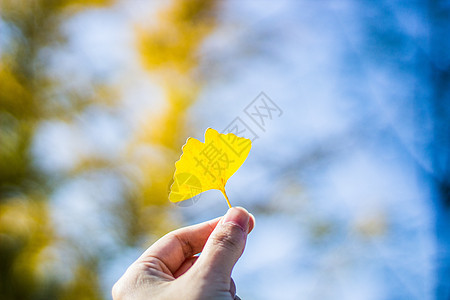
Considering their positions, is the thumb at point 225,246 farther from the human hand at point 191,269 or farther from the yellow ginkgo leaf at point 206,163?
the yellow ginkgo leaf at point 206,163

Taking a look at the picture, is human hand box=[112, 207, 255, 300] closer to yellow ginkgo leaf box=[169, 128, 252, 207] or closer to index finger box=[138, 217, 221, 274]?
index finger box=[138, 217, 221, 274]

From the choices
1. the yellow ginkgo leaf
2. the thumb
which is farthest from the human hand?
the yellow ginkgo leaf

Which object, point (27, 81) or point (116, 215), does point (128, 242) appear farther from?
point (27, 81)

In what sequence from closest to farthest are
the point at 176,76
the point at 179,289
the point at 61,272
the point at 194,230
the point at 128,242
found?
the point at 179,289 < the point at 194,230 < the point at 61,272 < the point at 128,242 < the point at 176,76

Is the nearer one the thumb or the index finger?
the thumb

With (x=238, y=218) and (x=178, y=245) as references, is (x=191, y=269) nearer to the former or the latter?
(x=238, y=218)

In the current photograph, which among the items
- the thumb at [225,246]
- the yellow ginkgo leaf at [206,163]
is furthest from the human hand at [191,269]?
the yellow ginkgo leaf at [206,163]

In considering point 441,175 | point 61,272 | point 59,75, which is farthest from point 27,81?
point 441,175
